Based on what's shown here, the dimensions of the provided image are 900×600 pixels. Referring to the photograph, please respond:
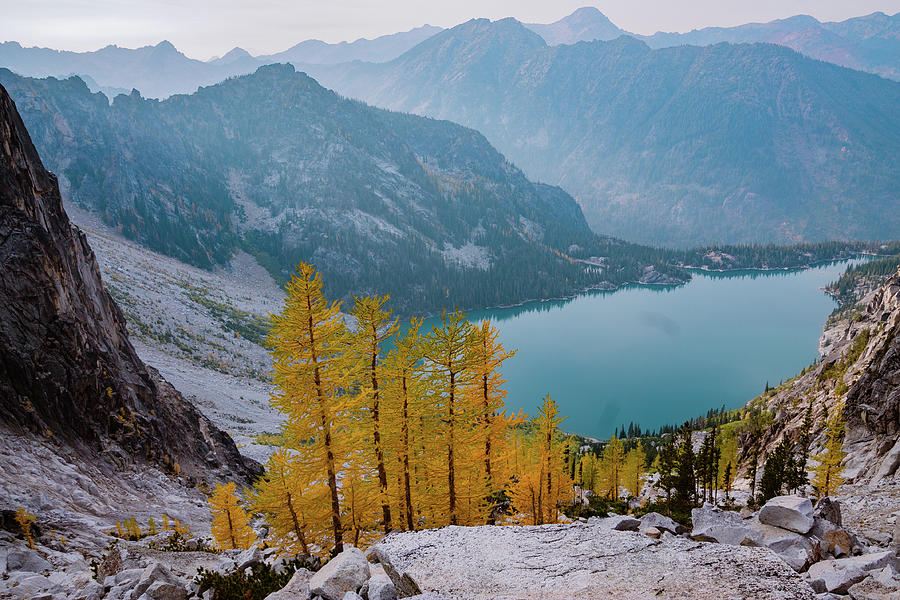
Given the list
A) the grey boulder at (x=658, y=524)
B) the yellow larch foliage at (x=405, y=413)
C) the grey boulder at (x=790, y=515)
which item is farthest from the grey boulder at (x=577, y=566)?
the grey boulder at (x=790, y=515)

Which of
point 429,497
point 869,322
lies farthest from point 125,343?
point 869,322

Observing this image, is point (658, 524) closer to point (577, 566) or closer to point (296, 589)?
point (577, 566)

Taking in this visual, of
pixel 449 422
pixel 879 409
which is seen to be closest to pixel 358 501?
pixel 449 422

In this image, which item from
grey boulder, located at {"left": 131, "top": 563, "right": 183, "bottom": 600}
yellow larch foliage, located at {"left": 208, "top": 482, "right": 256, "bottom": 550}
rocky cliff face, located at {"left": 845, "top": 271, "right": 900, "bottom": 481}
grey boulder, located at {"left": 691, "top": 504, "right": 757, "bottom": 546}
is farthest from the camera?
rocky cliff face, located at {"left": 845, "top": 271, "right": 900, "bottom": 481}

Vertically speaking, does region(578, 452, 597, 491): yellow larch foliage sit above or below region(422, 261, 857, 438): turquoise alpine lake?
above

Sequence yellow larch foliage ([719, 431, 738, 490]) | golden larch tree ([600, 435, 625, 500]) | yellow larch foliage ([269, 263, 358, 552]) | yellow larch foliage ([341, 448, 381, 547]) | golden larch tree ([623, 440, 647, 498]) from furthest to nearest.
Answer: golden larch tree ([623, 440, 647, 498]) → yellow larch foliage ([719, 431, 738, 490]) → golden larch tree ([600, 435, 625, 500]) → yellow larch foliage ([341, 448, 381, 547]) → yellow larch foliage ([269, 263, 358, 552])

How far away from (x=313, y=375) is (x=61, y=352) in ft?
67.8

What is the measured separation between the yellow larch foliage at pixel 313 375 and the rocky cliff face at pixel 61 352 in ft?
52.4

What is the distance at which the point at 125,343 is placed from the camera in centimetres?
3997

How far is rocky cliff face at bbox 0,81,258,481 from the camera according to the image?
26125 millimetres

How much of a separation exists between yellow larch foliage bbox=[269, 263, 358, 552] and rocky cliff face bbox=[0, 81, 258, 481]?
52.4 feet

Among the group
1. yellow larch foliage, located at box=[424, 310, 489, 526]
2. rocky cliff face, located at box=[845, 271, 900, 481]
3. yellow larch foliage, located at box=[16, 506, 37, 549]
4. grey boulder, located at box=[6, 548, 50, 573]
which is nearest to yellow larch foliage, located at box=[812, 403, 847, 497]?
rocky cliff face, located at box=[845, 271, 900, 481]

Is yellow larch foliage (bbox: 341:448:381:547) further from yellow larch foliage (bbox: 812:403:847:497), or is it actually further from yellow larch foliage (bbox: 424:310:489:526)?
yellow larch foliage (bbox: 812:403:847:497)

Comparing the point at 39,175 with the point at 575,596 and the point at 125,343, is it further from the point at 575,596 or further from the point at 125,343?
the point at 575,596
